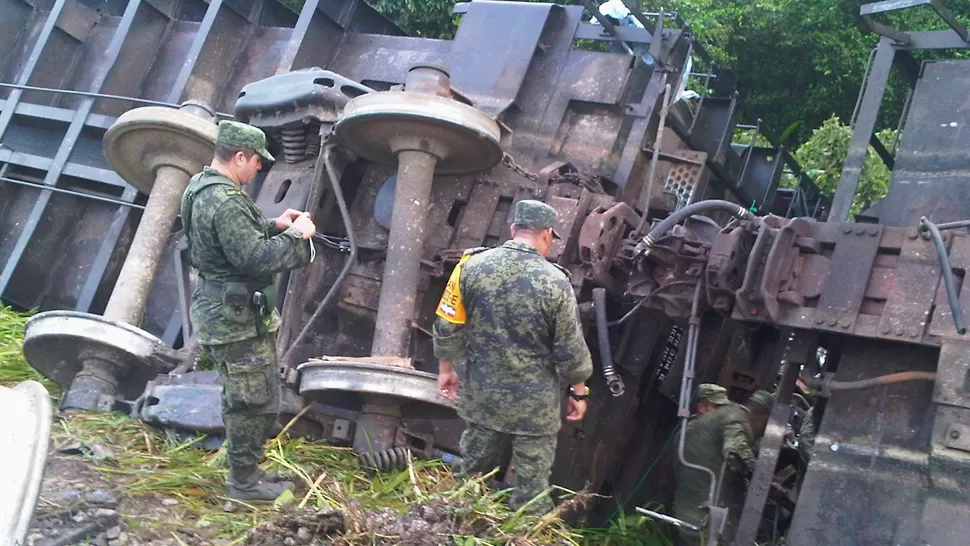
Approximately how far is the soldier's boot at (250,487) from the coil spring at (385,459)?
0.47 m

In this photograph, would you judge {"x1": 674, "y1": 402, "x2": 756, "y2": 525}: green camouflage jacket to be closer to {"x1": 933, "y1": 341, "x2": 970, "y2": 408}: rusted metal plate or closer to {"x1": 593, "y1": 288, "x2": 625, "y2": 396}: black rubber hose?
{"x1": 593, "y1": 288, "x2": 625, "y2": 396}: black rubber hose

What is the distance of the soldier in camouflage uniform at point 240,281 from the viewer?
416 centimetres

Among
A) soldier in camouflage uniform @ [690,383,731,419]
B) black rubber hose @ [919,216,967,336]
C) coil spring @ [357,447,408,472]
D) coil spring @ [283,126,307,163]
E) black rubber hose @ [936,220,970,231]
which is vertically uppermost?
black rubber hose @ [936,220,970,231]

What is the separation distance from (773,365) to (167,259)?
Result: 4197 millimetres

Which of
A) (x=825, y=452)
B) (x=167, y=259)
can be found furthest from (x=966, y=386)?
(x=167, y=259)

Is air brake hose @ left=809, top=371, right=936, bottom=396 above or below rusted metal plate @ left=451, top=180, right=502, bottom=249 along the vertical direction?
below

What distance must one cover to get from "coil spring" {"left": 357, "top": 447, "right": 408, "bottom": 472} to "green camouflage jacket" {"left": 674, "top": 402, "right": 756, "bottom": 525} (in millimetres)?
1724

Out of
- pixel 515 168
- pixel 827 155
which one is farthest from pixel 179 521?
pixel 827 155

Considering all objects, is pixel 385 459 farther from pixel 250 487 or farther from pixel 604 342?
pixel 604 342

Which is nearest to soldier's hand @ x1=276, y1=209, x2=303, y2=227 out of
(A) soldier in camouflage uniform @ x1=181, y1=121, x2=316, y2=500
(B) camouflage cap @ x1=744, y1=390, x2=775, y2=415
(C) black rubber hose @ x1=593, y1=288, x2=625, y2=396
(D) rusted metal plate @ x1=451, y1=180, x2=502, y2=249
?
(A) soldier in camouflage uniform @ x1=181, y1=121, x2=316, y2=500

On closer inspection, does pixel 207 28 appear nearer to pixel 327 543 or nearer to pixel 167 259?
pixel 167 259

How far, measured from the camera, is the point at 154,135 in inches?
246

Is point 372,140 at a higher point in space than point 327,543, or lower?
higher

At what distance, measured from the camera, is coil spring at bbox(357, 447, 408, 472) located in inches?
188
